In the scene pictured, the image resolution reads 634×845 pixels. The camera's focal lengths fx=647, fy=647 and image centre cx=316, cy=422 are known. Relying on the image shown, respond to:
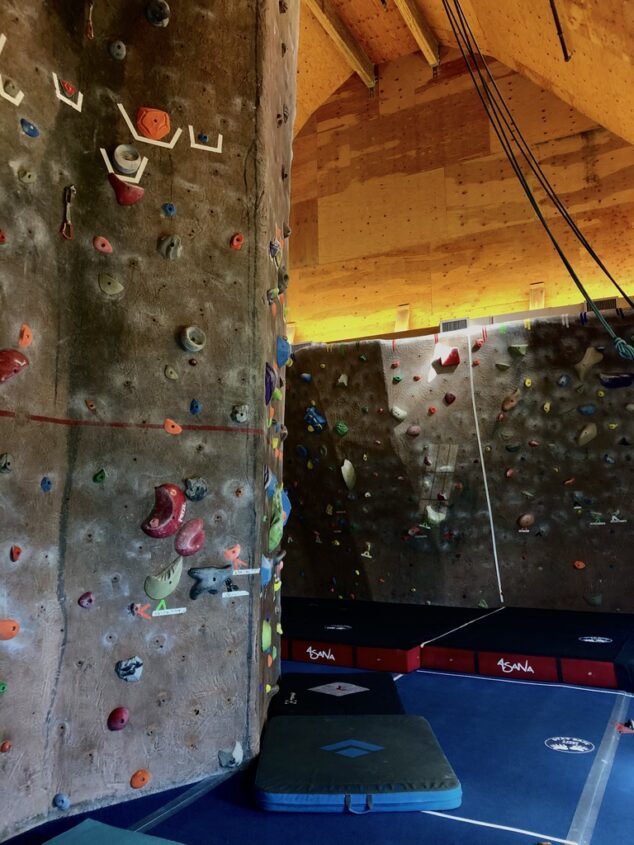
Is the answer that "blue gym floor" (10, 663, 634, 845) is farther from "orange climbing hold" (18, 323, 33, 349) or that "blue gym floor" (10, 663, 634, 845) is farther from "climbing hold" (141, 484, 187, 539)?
"orange climbing hold" (18, 323, 33, 349)

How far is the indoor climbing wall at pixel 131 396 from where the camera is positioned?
1.66m

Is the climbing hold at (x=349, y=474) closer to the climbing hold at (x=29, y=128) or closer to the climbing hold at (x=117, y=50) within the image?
the climbing hold at (x=117, y=50)

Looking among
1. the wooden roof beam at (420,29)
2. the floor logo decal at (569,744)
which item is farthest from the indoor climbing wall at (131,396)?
the wooden roof beam at (420,29)

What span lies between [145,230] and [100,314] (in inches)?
11.8

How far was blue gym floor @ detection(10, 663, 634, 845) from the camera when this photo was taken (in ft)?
5.29

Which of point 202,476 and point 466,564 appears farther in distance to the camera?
point 466,564

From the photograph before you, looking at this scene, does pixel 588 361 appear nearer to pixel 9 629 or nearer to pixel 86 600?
pixel 86 600

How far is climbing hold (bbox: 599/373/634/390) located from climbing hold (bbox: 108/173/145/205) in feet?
10.2

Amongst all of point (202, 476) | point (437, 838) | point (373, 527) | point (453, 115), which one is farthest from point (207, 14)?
point (453, 115)

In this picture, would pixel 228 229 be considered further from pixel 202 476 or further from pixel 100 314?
pixel 202 476

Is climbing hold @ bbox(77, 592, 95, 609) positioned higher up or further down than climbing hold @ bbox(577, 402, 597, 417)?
further down

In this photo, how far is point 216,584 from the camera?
1.97 meters

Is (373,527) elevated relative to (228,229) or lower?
lower

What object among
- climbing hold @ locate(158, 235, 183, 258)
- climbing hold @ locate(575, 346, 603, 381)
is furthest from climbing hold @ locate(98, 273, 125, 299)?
climbing hold @ locate(575, 346, 603, 381)
